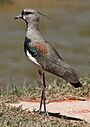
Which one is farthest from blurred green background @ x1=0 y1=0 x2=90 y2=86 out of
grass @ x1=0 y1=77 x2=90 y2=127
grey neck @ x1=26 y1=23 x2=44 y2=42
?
grey neck @ x1=26 y1=23 x2=44 y2=42

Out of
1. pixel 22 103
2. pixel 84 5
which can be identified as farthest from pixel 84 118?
pixel 84 5

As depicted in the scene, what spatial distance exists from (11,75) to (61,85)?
4.61 m

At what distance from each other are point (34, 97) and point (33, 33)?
1766 mm

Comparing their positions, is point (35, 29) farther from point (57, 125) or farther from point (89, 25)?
point (89, 25)

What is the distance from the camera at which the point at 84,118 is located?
8.88m

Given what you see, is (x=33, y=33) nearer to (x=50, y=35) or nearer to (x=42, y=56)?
(x=42, y=56)

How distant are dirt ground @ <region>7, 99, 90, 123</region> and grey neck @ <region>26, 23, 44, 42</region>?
1117 millimetres

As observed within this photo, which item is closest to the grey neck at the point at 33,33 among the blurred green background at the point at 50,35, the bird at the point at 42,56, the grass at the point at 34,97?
the bird at the point at 42,56

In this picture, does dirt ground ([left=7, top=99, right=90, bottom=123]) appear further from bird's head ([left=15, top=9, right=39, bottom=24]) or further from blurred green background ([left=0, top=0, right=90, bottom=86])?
blurred green background ([left=0, top=0, right=90, bottom=86])

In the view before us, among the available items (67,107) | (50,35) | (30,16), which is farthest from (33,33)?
(50,35)

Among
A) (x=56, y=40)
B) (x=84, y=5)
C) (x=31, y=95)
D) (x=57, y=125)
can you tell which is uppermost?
(x=84, y=5)

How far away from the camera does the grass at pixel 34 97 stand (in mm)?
8286

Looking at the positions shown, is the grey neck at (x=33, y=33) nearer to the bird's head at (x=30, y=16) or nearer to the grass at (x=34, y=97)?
the bird's head at (x=30, y=16)

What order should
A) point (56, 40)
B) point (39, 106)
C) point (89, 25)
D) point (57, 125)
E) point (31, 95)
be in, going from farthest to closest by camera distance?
point (89, 25) → point (56, 40) → point (31, 95) → point (39, 106) → point (57, 125)
